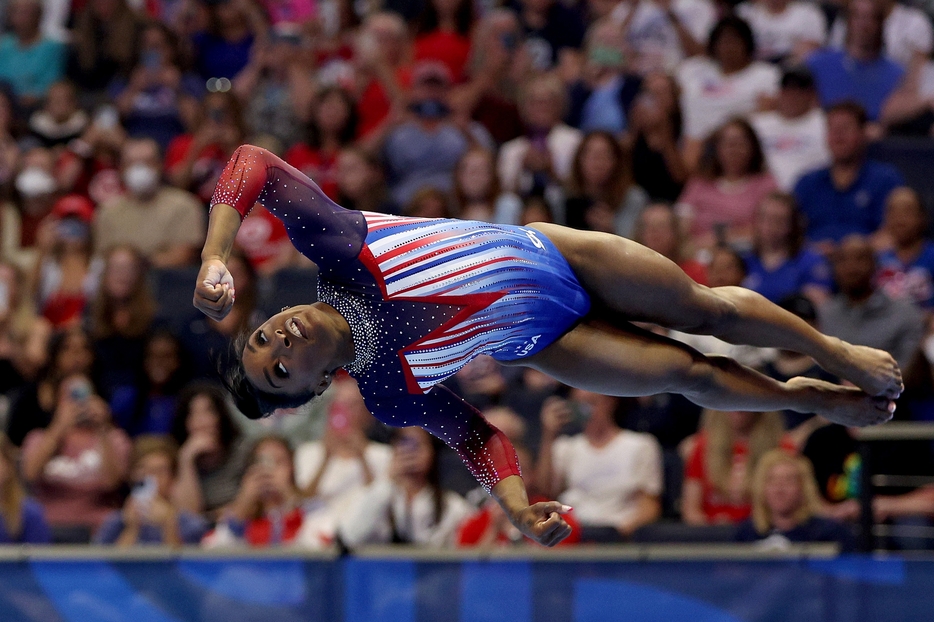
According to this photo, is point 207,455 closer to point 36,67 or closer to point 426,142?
point 426,142

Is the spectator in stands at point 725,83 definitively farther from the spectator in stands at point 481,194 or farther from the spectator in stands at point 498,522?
the spectator in stands at point 498,522

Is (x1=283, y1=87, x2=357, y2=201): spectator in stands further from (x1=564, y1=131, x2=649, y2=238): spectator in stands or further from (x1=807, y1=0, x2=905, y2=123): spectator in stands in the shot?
(x1=807, y1=0, x2=905, y2=123): spectator in stands

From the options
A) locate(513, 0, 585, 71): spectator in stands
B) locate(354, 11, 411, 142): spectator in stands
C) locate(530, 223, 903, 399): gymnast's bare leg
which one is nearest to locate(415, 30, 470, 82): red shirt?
locate(354, 11, 411, 142): spectator in stands

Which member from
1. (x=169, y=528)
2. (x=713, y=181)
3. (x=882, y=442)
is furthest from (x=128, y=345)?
(x=882, y=442)

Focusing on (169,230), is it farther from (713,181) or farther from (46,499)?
(713,181)

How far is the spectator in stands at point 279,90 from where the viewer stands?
8.59 meters

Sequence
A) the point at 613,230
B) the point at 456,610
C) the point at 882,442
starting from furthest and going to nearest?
the point at 613,230 → the point at 882,442 → the point at 456,610

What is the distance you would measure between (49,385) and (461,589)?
3235 mm

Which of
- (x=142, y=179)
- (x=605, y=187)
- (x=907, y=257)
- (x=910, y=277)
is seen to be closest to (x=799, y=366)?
(x=910, y=277)

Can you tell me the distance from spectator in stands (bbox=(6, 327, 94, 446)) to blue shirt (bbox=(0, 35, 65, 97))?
3355mm

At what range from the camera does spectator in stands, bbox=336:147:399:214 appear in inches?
306

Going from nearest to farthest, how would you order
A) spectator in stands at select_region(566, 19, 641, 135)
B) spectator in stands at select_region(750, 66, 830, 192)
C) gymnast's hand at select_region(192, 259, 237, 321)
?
gymnast's hand at select_region(192, 259, 237, 321) < spectator in stands at select_region(750, 66, 830, 192) < spectator in stands at select_region(566, 19, 641, 135)

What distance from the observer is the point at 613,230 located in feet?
24.2

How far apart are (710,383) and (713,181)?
150 inches
